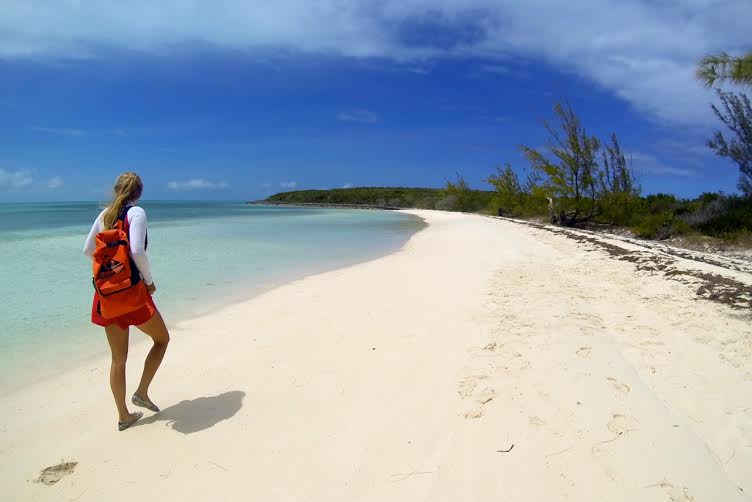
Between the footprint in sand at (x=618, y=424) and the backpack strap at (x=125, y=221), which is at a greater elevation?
the backpack strap at (x=125, y=221)

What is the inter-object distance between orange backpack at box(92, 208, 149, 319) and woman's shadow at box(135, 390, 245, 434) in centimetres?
92

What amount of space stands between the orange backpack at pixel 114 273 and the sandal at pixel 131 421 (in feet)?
2.65

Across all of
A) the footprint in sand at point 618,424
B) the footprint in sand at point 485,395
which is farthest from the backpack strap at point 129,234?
the footprint in sand at point 618,424

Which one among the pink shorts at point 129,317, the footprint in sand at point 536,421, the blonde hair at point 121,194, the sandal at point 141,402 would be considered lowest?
the sandal at point 141,402

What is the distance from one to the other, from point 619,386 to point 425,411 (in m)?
1.48

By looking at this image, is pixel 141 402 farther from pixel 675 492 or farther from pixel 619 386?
pixel 619 386

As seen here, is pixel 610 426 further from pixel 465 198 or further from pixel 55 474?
pixel 465 198

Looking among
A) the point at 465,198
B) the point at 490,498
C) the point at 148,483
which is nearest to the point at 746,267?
the point at 490,498

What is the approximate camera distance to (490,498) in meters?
2.05

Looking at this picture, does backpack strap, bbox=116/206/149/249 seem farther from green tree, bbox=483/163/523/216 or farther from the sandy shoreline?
green tree, bbox=483/163/523/216

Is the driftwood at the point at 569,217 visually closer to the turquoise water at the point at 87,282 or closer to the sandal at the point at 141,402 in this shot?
the turquoise water at the point at 87,282

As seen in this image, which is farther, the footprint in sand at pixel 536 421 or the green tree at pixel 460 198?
the green tree at pixel 460 198

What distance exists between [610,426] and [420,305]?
312cm

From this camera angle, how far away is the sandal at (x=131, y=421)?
2.78 metres
